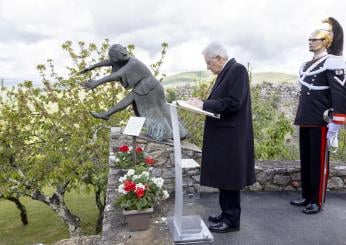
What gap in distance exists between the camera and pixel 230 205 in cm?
303

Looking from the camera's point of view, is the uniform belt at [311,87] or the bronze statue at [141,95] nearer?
the uniform belt at [311,87]

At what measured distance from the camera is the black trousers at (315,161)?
11.5 feet

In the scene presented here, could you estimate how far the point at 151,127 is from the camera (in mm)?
4090

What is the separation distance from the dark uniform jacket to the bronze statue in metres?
1.36

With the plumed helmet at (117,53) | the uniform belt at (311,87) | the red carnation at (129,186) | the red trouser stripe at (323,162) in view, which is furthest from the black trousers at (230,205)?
the plumed helmet at (117,53)

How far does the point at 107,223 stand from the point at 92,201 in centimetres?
847

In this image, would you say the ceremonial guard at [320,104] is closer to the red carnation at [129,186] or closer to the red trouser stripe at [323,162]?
the red trouser stripe at [323,162]

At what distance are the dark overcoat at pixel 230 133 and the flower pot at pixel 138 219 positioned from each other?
55 cm

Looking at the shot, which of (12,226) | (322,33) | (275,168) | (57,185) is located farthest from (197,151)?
(12,226)

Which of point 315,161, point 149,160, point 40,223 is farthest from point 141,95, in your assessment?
point 40,223

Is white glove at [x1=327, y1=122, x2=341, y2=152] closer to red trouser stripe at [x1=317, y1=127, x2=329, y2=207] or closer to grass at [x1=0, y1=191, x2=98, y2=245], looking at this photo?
red trouser stripe at [x1=317, y1=127, x2=329, y2=207]

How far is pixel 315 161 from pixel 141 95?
1903mm

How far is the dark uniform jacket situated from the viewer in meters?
3.21

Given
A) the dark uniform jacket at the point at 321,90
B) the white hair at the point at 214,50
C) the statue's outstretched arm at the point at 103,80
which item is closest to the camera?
the white hair at the point at 214,50
